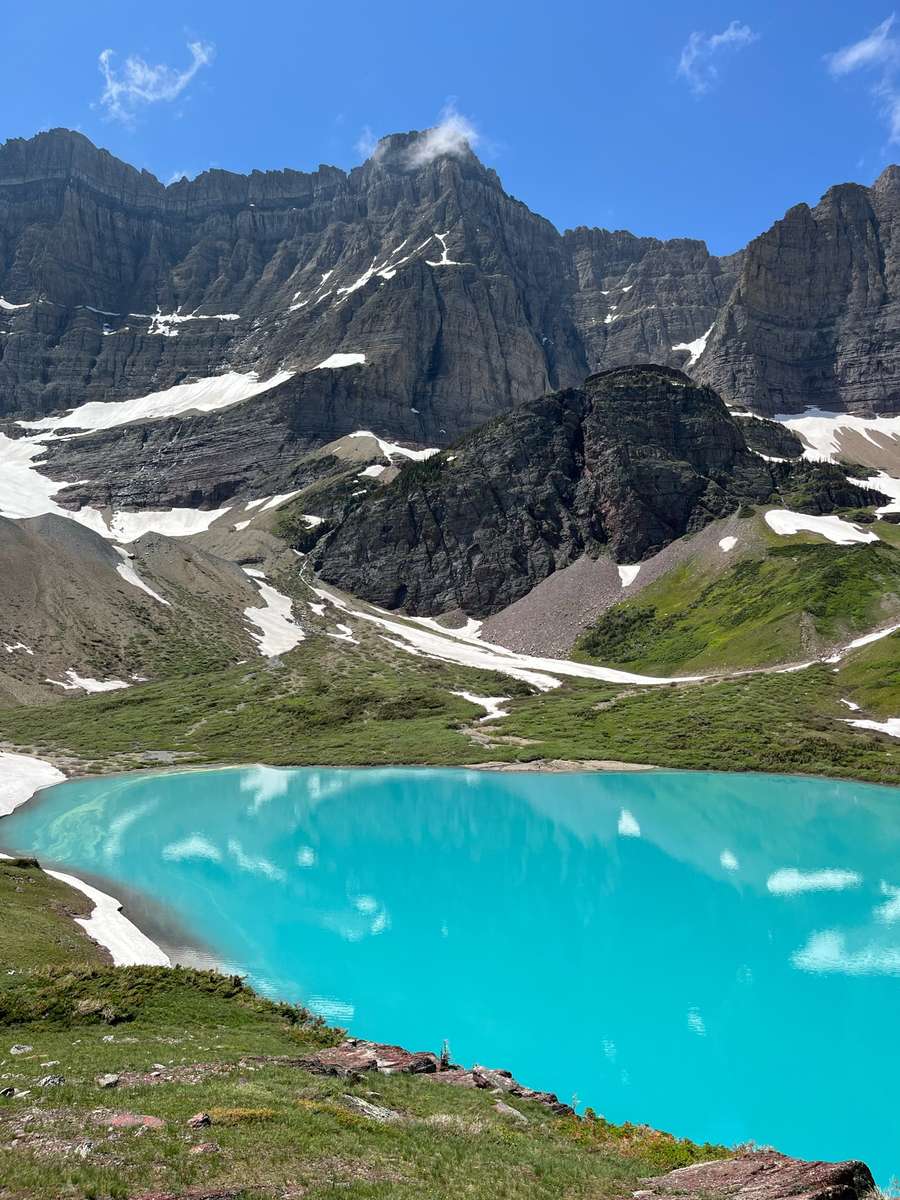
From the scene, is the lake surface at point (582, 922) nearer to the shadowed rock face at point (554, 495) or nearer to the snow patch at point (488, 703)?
the snow patch at point (488, 703)

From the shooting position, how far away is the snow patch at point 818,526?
138 metres

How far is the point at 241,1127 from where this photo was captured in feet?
39.7

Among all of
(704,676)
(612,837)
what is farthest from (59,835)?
(704,676)

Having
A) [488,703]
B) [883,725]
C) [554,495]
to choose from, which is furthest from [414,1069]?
[554,495]

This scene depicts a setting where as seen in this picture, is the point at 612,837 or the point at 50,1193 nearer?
the point at 50,1193

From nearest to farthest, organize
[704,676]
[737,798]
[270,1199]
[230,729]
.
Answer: [270,1199] < [737,798] < [230,729] < [704,676]

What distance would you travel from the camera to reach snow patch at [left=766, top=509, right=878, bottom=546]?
138 m

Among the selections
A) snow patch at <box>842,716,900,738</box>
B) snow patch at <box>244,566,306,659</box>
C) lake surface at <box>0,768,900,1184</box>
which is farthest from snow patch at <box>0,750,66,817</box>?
snow patch at <box>842,716,900,738</box>

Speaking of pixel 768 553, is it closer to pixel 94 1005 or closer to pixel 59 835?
pixel 59 835

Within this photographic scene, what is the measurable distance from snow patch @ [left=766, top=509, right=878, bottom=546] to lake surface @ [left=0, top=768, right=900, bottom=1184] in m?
86.7

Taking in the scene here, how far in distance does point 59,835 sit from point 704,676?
82.9m

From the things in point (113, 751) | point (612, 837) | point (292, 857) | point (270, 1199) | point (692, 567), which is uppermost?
point (692, 567)

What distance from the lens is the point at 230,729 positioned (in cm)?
8950

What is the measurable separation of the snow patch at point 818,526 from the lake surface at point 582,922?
86706 millimetres
